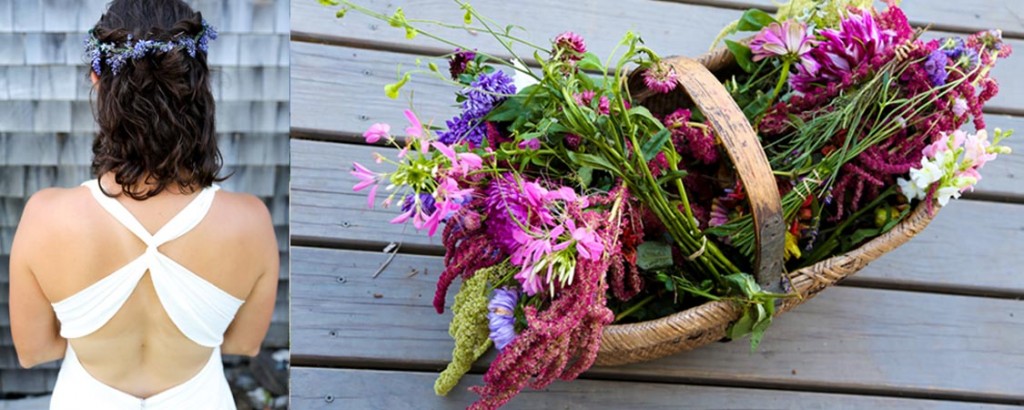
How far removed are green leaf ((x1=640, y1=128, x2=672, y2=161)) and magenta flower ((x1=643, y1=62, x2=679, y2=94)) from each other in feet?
0.25

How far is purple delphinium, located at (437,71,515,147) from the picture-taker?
1006 millimetres

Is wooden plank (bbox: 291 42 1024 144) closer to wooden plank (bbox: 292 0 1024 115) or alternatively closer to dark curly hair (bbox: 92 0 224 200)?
wooden plank (bbox: 292 0 1024 115)

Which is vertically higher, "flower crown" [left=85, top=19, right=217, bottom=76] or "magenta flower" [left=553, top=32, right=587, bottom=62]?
"magenta flower" [left=553, top=32, right=587, bottom=62]

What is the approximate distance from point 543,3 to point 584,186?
1.64ft

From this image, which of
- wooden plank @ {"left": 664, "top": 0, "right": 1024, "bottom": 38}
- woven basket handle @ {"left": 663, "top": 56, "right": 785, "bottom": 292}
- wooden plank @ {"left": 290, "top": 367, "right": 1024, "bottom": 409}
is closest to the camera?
woven basket handle @ {"left": 663, "top": 56, "right": 785, "bottom": 292}

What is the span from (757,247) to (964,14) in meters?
0.76

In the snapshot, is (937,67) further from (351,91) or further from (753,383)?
(351,91)

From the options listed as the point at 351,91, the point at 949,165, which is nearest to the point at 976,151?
the point at 949,165

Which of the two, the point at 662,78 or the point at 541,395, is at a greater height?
the point at 662,78

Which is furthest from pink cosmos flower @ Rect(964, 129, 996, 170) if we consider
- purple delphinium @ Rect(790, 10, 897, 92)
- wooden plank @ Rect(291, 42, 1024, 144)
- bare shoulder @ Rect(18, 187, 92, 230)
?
bare shoulder @ Rect(18, 187, 92, 230)

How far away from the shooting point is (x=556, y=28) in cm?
137

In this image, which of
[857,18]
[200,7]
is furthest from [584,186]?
[200,7]

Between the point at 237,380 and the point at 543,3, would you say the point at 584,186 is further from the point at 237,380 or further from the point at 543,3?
the point at 237,380

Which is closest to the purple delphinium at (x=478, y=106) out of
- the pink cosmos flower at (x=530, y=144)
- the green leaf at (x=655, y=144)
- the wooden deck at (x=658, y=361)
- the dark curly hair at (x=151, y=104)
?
the pink cosmos flower at (x=530, y=144)
